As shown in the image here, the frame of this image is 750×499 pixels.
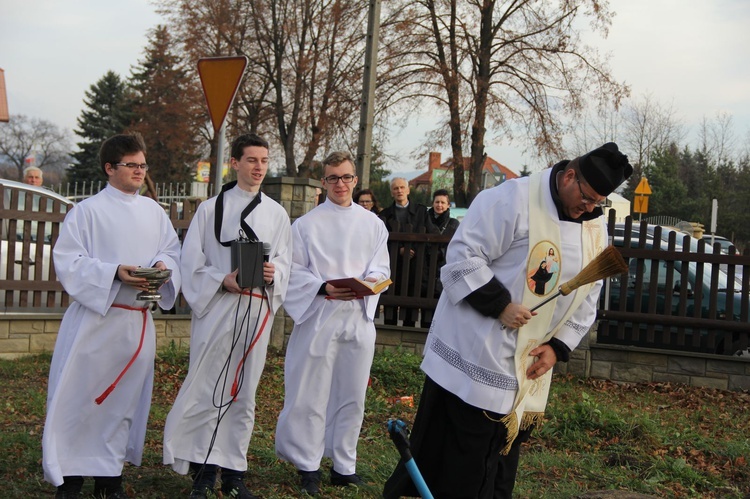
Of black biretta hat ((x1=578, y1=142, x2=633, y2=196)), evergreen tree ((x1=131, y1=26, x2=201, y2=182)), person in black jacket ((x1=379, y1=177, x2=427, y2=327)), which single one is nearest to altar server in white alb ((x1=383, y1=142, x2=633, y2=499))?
black biretta hat ((x1=578, y1=142, x2=633, y2=196))

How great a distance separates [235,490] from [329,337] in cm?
115

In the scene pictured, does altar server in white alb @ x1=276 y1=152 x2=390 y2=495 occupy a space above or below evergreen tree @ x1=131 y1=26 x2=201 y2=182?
below

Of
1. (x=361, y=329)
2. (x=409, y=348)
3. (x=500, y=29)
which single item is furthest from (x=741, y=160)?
(x=361, y=329)

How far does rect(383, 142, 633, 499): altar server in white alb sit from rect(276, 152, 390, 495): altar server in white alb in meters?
1.42

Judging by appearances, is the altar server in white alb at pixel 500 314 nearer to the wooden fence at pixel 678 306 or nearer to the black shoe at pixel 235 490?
the black shoe at pixel 235 490

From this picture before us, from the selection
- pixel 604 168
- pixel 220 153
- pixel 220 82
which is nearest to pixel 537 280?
pixel 604 168

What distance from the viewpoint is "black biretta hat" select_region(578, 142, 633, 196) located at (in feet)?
12.7

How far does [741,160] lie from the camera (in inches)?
2071

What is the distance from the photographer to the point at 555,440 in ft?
23.2

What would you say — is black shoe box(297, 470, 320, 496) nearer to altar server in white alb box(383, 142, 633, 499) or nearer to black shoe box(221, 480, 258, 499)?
black shoe box(221, 480, 258, 499)

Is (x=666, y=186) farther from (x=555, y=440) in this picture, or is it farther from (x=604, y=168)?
(x=604, y=168)

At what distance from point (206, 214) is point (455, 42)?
17.5 metres

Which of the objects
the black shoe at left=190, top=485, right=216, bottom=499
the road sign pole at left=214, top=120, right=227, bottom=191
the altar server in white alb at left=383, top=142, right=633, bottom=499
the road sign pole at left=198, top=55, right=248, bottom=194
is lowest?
the black shoe at left=190, top=485, right=216, bottom=499

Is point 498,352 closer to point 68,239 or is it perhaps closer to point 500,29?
point 68,239
